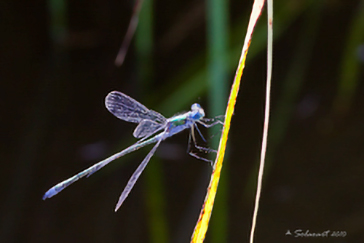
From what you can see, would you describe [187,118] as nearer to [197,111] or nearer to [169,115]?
[197,111]

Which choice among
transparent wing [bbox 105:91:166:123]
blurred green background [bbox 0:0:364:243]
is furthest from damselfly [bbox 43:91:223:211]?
blurred green background [bbox 0:0:364:243]

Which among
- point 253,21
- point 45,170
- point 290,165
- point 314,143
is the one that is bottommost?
point 253,21

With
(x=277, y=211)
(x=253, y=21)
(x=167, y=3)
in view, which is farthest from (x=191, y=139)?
(x=167, y=3)

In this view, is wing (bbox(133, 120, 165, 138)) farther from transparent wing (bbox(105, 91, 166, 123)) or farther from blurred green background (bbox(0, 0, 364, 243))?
blurred green background (bbox(0, 0, 364, 243))

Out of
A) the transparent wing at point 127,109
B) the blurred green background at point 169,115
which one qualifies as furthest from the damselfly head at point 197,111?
the blurred green background at point 169,115

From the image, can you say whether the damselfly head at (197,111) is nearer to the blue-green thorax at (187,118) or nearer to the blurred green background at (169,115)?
the blue-green thorax at (187,118)

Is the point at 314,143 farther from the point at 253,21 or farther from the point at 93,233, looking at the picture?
the point at 253,21
